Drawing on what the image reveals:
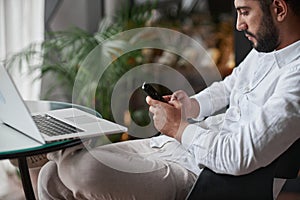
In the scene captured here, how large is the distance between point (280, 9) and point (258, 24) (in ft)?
0.23

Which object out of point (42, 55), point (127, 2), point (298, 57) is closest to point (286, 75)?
point (298, 57)

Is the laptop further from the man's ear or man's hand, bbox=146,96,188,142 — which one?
the man's ear

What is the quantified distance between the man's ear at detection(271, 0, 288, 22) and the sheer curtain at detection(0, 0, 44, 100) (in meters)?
1.85

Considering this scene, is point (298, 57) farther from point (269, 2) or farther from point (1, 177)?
point (1, 177)

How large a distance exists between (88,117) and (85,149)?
0.21 meters

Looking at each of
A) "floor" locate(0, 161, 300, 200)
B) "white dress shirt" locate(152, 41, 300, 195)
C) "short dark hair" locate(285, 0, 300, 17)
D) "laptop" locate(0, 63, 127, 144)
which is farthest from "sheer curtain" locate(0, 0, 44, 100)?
"short dark hair" locate(285, 0, 300, 17)

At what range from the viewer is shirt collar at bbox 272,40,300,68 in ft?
5.72

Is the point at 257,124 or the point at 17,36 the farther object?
the point at 17,36

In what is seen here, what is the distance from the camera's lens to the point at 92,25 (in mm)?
3941

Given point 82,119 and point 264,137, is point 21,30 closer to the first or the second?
point 82,119

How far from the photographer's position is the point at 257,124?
160 centimetres

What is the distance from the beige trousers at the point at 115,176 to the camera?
1730 millimetres

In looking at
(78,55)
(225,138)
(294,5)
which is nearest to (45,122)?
(225,138)

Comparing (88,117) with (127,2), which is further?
(127,2)
